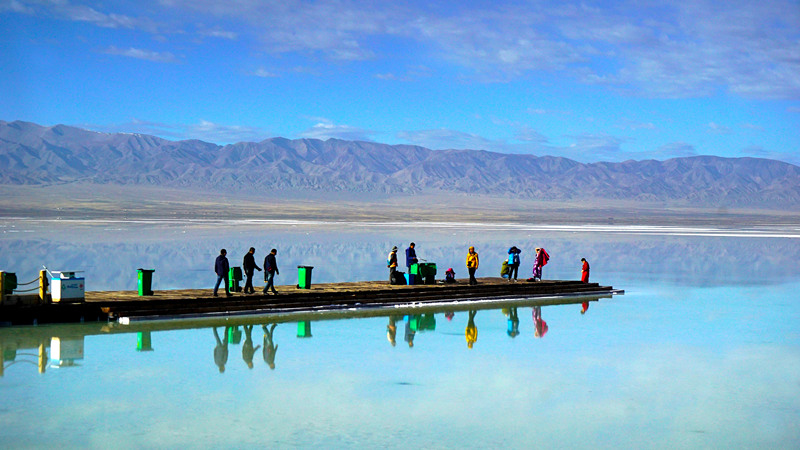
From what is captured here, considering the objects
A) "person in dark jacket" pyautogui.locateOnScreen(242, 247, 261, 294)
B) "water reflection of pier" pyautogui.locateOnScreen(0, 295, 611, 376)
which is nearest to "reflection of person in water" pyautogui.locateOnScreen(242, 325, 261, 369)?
"water reflection of pier" pyautogui.locateOnScreen(0, 295, 611, 376)

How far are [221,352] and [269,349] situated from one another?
0.84 m

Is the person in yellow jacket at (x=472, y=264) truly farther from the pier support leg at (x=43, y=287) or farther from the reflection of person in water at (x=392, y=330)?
the pier support leg at (x=43, y=287)

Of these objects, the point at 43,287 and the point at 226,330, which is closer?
the point at 226,330

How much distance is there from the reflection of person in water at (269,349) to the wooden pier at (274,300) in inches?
75.1

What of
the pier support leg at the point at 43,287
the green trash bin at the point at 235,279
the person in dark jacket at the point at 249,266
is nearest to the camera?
the pier support leg at the point at 43,287

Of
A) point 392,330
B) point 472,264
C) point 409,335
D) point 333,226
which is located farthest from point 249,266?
point 333,226

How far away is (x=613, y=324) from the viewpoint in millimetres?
18375

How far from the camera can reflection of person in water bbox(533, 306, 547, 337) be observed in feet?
56.3

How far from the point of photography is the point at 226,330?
16.5 m

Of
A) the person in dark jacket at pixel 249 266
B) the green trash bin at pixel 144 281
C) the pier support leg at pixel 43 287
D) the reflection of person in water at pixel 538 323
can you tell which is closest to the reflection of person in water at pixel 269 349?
the person in dark jacket at pixel 249 266

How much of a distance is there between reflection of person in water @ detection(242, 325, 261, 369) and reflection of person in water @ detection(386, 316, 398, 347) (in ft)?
8.15

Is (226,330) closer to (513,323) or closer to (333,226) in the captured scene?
(513,323)

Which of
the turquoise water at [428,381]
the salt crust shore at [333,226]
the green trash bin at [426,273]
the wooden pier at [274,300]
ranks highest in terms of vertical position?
the salt crust shore at [333,226]

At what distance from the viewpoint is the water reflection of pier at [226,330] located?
13.7 m
